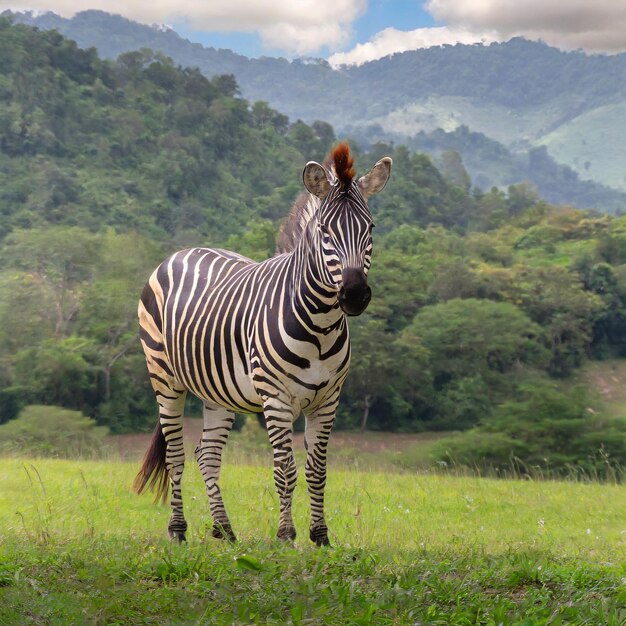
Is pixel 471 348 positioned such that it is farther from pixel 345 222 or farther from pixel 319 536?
pixel 345 222

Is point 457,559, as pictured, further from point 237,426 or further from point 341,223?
point 237,426

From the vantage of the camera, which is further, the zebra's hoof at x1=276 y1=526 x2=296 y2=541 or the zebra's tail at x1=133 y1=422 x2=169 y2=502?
the zebra's tail at x1=133 y1=422 x2=169 y2=502

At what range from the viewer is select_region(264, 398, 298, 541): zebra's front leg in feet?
Answer: 17.2

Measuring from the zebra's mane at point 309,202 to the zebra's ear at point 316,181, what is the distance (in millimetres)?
64

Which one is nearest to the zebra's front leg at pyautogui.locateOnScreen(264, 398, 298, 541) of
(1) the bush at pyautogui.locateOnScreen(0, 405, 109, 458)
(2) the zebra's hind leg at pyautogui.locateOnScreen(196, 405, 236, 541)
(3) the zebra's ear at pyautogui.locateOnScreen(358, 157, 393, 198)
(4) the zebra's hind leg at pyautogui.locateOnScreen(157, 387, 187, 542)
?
(2) the zebra's hind leg at pyautogui.locateOnScreen(196, 405, 236, 541)

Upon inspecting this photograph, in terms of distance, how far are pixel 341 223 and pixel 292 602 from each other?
2.05 meters

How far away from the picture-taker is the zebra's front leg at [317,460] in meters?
5.48

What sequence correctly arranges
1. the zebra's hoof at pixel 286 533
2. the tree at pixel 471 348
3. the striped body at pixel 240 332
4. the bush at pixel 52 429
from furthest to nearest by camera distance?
the tree at pixel 471 348, the bush at pixel 52 429, the zebra's hoof at pixel 286 533, the striped body at pixel 240 332

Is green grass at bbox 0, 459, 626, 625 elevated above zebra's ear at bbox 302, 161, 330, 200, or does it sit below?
below

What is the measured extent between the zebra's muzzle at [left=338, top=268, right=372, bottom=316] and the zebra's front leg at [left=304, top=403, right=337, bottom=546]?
0.94 m

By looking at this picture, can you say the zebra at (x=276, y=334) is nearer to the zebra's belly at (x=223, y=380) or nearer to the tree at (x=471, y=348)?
the zebra's belly at (x=223, y=380)

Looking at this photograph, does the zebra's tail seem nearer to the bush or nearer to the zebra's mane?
the zebra's mane

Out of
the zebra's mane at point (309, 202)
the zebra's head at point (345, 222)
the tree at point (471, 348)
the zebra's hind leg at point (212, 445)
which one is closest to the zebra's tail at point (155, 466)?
the zebra's hind leg at point (212, 445)

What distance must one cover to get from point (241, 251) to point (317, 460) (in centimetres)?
4070
